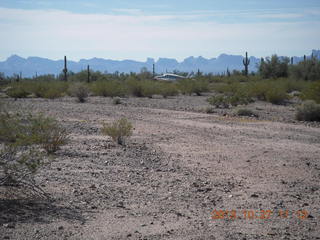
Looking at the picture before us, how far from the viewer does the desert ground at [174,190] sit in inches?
257

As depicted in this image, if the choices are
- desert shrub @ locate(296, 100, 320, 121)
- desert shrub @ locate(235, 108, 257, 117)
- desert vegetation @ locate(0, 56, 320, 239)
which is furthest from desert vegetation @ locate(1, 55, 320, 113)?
desert vegetation @ locate(0, 56, 320, 239)

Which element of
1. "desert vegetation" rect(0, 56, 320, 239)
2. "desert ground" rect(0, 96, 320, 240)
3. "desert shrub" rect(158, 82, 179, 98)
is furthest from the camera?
"desert shrub" rect(158, 82, 179, 98)

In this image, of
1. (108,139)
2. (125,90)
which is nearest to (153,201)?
(108,139)

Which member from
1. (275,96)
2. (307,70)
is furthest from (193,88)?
(307,70)

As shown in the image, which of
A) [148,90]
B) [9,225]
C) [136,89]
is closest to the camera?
[9,225]

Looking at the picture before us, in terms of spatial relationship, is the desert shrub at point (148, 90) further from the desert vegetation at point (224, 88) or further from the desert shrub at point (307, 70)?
the desert shrub at point (307, 70)

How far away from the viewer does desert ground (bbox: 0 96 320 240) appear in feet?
21.4

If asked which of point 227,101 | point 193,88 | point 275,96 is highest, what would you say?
point 193,88

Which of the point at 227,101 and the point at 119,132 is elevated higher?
the point at 227,101

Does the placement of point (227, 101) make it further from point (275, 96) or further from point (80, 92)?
point (80, 92)

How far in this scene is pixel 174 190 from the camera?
8695mm

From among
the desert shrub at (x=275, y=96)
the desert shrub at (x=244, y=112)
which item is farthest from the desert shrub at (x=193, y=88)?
the desert shrub at (x=244, y=112)

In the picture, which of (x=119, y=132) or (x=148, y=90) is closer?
(x=119, y=132)

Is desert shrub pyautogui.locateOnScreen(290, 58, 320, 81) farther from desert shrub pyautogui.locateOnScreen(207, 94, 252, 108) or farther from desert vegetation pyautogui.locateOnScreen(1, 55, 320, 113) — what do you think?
desert shrub pyautogui.locateOnScreen(207, 94, 252, 108)
